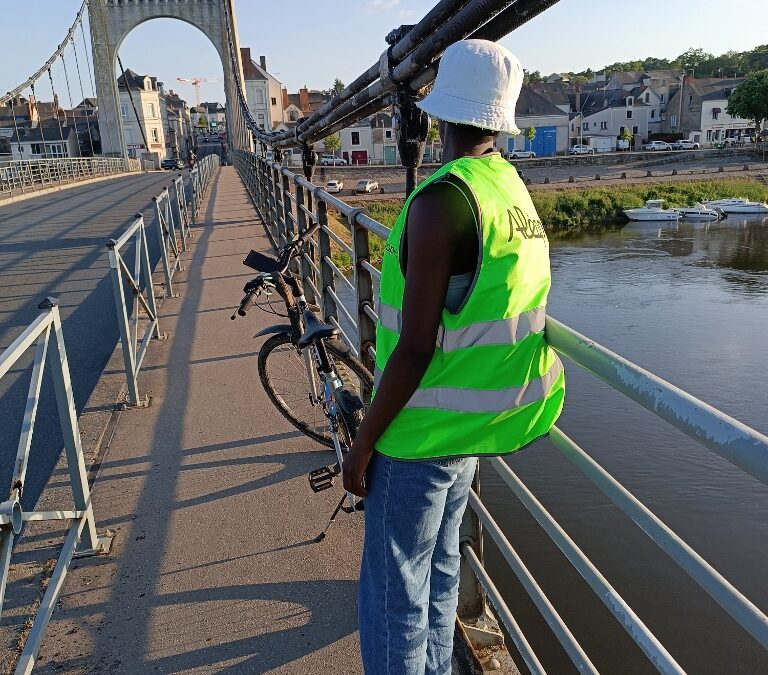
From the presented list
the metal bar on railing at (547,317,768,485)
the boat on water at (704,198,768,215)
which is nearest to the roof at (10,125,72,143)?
the boat on water at (704,198,768,215)

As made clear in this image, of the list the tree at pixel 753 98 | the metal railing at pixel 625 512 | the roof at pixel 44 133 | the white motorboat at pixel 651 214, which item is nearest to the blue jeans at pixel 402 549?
the metal railing at pixel 625 512

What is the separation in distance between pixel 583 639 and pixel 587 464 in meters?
4.90

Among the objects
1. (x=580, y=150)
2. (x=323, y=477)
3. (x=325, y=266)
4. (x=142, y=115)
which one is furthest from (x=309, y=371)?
(x=142, y=115)

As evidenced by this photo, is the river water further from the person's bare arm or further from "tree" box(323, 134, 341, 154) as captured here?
"tree" box(323, 134, 341, 154)

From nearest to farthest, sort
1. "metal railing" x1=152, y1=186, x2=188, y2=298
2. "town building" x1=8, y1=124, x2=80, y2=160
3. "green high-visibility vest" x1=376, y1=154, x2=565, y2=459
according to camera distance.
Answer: "green high-visibility vest" x1=376, y1=154, x2=565, y2=459
"metal railing" x1=152, y1=186, x2=188, y2=298
"town building" x1=8, y1=124, x2=80, y2=160

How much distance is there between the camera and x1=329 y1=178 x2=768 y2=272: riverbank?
3528 centimetres

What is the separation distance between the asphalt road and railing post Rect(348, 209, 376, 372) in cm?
159

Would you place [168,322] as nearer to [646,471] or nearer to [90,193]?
[646,471]

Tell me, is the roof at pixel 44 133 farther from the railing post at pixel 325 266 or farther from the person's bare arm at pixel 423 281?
the person's bare arm at pixel 423 281

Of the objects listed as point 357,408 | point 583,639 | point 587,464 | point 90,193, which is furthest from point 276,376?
point 90,193

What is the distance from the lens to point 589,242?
104ft

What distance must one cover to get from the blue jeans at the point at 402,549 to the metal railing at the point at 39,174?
20.4 meters

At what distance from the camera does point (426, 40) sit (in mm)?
2293

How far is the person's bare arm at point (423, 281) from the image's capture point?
1.25 metres
